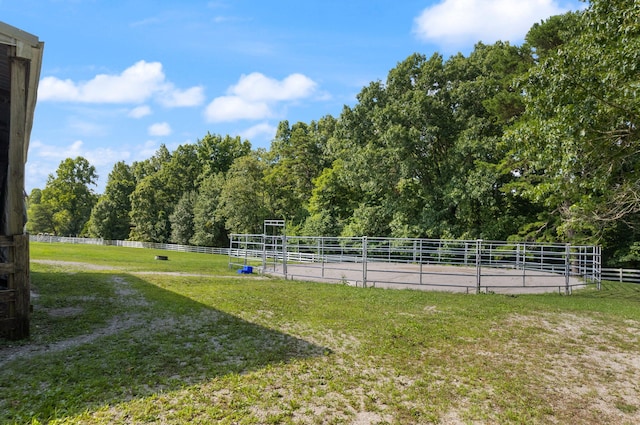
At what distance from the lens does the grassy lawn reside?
3535 mm

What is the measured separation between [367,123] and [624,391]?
24.9 m

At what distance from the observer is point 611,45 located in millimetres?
8836

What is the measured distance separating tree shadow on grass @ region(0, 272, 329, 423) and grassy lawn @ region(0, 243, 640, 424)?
0.07ft

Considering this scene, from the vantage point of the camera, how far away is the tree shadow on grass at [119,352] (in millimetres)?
3672

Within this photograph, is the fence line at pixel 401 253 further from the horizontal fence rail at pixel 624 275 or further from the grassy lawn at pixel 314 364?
the grassy lawn at pixel 314 364

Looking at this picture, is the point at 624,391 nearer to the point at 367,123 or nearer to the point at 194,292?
the point at 194,292

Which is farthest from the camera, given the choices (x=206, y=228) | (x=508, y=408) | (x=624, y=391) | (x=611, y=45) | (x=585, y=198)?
(x=206, y=228)

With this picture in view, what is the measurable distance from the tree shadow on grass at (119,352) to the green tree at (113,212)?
56.6 metres

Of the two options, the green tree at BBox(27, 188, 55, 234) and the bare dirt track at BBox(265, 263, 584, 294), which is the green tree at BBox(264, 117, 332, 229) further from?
the green tree at BBox(27, 188, 55, 234)

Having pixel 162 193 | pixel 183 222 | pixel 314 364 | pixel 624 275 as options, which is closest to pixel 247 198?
pixel 183 222

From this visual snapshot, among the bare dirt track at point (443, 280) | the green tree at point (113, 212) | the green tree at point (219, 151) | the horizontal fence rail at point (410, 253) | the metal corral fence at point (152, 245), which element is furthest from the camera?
the green tree at point (113, 212)

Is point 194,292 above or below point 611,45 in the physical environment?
below

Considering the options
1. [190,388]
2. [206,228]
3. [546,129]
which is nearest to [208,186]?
[206,228]

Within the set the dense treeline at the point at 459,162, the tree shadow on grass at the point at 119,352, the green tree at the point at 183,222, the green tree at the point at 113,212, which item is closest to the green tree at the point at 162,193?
the dense treeline at the point at 459,162
